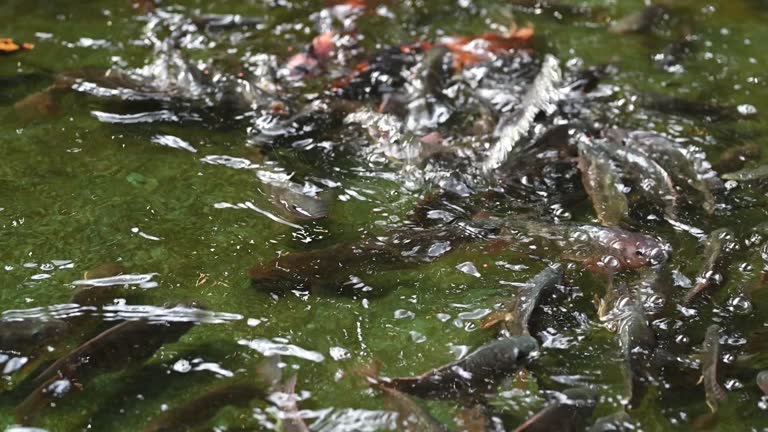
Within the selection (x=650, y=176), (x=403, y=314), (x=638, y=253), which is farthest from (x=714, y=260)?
(x=403, y=314)

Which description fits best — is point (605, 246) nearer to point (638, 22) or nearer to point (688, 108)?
point (688, 108)

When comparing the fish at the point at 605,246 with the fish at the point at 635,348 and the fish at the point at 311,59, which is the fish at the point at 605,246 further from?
the fish at the point at 311,59

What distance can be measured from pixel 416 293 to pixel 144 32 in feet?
9.30

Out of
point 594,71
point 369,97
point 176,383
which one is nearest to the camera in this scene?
point 176,383

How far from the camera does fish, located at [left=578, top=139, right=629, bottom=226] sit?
3152 mm

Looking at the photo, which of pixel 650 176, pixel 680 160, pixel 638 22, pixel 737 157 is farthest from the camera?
pixel 638 22

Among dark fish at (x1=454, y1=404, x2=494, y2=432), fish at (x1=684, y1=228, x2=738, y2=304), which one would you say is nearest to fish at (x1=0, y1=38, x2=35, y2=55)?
dark fish at (x1=454, y1=404, x2=494, y2=432)

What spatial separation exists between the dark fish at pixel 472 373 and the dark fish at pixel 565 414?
19cm

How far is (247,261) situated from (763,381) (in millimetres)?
1883

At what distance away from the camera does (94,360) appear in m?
2.39

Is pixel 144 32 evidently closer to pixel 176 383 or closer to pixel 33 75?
pixel 33 75

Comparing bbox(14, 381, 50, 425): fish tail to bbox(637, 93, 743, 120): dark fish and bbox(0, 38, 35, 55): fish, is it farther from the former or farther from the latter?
bbox(637, 93, 743, 120): dark fish

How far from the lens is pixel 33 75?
417 centimetres

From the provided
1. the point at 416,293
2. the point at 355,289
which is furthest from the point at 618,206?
the point at 355,289
